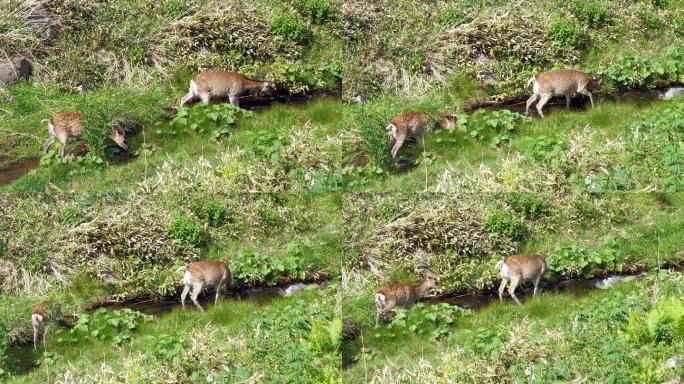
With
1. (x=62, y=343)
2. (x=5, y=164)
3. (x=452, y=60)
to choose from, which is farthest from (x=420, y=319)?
(x=5, y=164)

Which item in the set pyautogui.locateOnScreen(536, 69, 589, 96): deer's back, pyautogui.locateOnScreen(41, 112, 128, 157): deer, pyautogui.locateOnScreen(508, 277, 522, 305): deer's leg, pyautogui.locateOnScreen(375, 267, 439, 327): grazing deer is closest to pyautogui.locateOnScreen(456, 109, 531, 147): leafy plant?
pyautogui.locateOnScreen(536, 69, 589, 96): deer's back

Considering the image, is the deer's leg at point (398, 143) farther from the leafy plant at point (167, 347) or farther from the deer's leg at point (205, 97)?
the leafy plant at point (167, 347)

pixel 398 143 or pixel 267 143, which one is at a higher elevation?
pixel 398 143

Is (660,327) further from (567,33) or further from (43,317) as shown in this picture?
(43,317)

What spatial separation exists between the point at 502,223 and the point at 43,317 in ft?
15.8

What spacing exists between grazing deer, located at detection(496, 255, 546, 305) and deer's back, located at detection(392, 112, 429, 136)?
164cm

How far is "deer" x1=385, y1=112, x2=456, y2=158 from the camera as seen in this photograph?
1267 centimetres

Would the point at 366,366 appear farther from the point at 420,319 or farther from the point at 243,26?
the point at 243,26

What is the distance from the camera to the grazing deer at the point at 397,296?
12.4 meters

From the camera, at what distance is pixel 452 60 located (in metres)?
13.1

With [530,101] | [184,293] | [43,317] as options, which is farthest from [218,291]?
[530,101]

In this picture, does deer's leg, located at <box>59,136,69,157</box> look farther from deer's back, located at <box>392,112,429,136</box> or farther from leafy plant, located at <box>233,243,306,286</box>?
deer's back, located at <box>392,112,429,136</box>

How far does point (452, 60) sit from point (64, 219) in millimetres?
4454

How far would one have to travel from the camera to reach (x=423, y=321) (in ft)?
41.1
